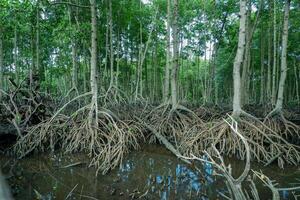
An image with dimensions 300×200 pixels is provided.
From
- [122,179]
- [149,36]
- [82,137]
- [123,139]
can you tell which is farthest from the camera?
[149,36]

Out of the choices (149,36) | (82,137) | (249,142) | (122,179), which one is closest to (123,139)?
(82,137)

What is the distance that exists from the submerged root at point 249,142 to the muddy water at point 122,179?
250 mm

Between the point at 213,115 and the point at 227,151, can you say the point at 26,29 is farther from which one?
the point at 227,151

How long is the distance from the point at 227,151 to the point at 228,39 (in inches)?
382

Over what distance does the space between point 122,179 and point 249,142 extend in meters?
2.54

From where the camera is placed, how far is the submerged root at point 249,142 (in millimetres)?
5262

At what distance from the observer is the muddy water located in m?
3.76

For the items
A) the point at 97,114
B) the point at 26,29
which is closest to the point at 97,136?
the point at 97,114

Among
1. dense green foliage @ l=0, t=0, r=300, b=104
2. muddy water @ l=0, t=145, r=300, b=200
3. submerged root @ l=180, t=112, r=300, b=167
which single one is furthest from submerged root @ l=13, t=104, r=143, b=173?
dense green foliage @ l=0, t=0, r=300, b=104

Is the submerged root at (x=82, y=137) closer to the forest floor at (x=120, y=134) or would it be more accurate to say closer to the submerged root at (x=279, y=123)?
the forest floor at (x=120, y=134)

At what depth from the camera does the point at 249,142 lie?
5453mm

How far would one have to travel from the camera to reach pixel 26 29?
397 inches

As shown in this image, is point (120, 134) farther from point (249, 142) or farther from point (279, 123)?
point (279, 123)

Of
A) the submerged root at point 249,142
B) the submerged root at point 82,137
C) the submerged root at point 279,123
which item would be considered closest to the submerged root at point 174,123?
the submerged root at point 249,142
